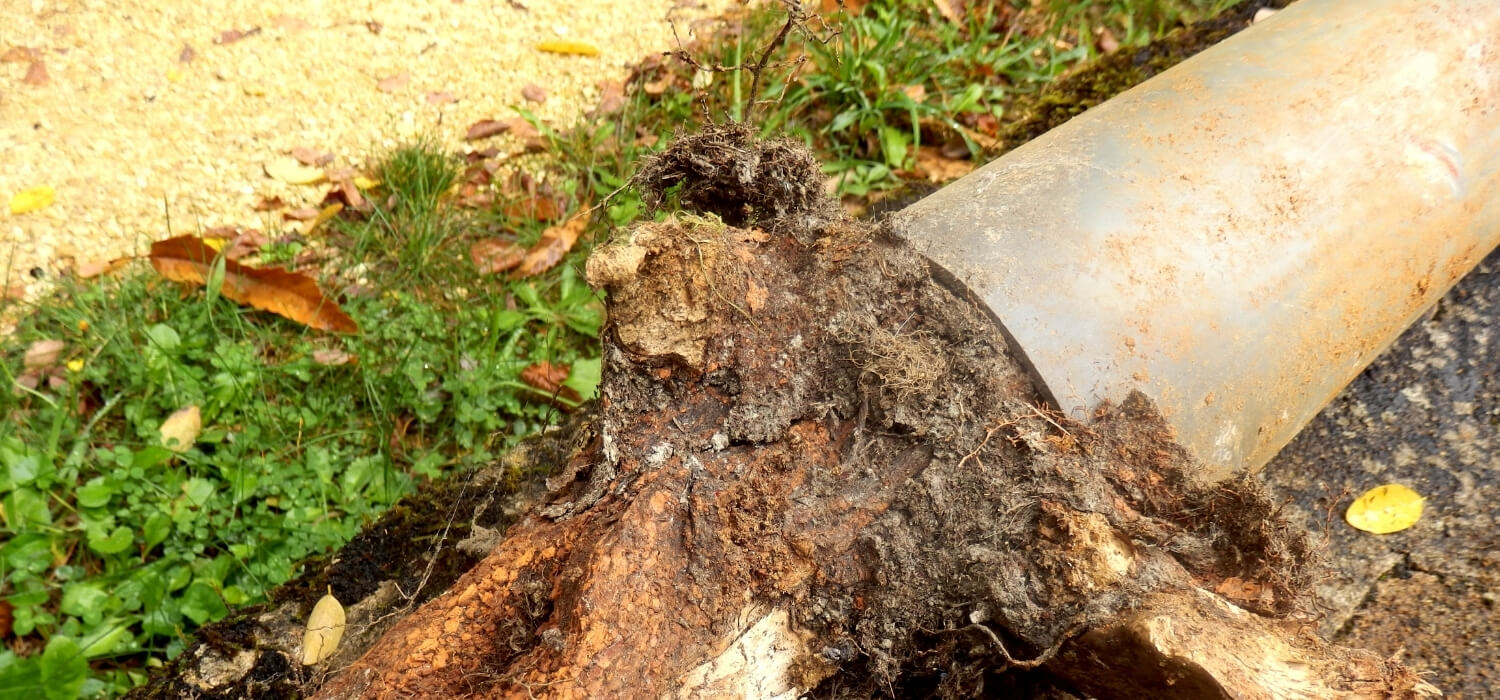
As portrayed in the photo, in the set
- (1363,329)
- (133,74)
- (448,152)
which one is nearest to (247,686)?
(1363,329)

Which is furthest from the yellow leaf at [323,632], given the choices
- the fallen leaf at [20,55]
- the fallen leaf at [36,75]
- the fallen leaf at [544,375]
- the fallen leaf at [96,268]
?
the fallen leaf at [20,55]

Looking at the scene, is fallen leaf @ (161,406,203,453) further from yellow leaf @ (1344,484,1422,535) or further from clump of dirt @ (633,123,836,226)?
yellow leaf @ (1344,484,1422,535)

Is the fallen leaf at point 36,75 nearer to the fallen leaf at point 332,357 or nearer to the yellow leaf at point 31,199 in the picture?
the yellow leaf at point 31,199

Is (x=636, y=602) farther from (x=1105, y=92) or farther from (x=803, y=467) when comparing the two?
(x=1105, y=92)

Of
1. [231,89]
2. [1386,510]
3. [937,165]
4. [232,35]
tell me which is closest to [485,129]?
[231,89]

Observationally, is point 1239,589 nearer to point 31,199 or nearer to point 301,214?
point 301,214

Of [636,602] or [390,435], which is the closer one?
[636,602]
